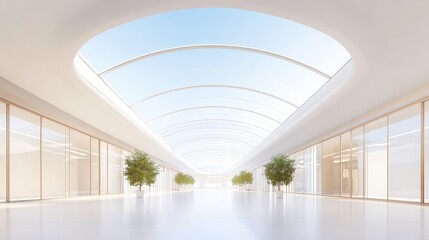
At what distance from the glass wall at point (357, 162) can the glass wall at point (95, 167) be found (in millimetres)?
16631

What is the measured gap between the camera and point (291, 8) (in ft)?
31.3

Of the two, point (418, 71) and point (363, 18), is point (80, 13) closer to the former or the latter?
point (363, 18)

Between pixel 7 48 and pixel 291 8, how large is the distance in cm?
793

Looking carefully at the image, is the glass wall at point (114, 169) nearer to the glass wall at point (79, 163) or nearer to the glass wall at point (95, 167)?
the glass wall at point (95, 167)

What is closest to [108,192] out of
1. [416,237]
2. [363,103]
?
[363,103]

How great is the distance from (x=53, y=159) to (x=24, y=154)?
10.8ft

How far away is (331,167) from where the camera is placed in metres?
28.9

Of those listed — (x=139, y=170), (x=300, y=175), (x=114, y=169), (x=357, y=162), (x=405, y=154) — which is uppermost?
(x=405, y=154)

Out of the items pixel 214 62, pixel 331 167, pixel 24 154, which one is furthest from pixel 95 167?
pixel 331 167

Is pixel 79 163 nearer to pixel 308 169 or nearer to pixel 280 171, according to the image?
pixel 280 171

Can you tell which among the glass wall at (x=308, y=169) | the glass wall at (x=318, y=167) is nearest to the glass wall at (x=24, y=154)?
the glass wall at (x=318, y=167)

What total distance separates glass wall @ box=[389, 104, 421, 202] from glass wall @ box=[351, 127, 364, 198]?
361 cm

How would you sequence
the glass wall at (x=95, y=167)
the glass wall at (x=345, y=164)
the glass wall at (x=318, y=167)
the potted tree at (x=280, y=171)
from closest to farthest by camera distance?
the potted tree at (x=280, y=171)
the glass wall at (x=345, y=164)
the glass wall at (x=95, y=167)
the glass wall at (x=318, y=167)

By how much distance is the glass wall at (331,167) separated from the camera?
2764 centimetres
